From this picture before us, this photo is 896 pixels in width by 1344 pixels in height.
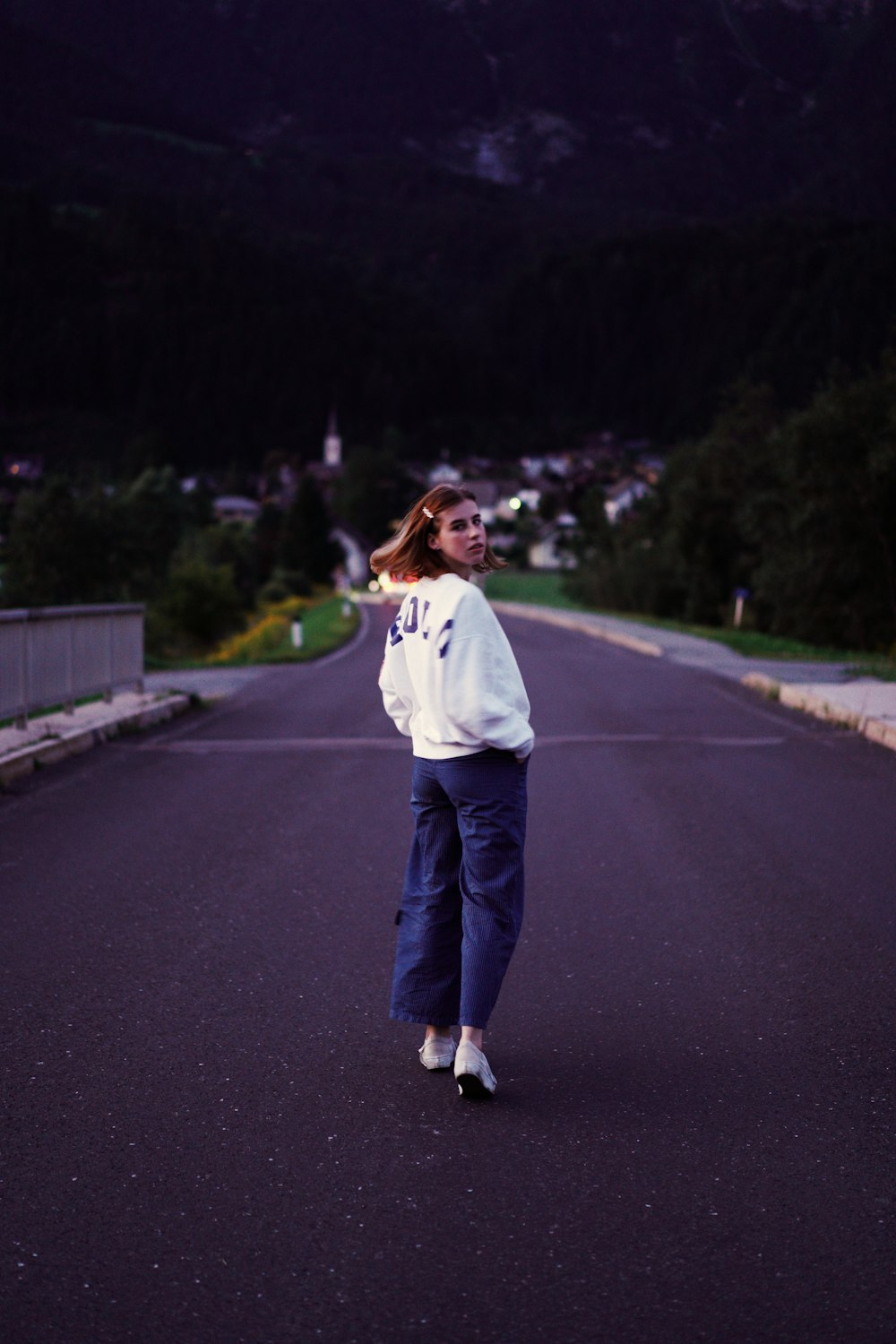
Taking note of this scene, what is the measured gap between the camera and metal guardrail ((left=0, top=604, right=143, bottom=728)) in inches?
485

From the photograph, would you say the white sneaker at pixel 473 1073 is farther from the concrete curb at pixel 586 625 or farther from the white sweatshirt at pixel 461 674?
the concrete curb at pixel 586 625

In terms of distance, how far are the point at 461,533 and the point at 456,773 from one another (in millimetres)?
763

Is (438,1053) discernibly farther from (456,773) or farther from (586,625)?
(586,625)

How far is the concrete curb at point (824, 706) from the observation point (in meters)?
14.0

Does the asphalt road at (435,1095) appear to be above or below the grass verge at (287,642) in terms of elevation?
above

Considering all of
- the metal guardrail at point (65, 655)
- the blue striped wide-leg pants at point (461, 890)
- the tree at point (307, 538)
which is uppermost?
the blue striped wide-leg pants at point (461, 890)

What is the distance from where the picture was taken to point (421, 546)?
470 centimetres

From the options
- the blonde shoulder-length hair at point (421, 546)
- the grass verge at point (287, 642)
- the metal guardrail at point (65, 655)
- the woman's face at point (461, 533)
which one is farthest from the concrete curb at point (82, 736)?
the grass verge at point (287, 642)

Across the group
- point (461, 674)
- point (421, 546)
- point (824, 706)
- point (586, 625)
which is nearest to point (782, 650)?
point (824, 706)

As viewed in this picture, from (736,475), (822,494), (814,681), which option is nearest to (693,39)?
(736,475)

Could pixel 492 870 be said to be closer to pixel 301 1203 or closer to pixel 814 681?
pixel 301 1203

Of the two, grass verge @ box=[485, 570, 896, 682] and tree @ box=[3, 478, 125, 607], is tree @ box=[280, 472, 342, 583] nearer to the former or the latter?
tree @ box=[3, 478, 125, 607]

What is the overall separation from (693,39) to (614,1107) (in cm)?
17119

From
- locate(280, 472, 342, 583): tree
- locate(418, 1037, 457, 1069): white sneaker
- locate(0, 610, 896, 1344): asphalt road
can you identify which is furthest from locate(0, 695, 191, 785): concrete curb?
locate(280, 472, 342, 583): tree
